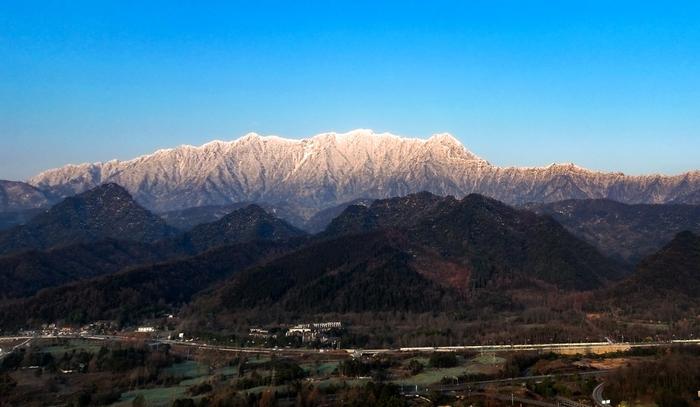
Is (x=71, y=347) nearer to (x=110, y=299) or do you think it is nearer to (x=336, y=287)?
(x=110, y=299)

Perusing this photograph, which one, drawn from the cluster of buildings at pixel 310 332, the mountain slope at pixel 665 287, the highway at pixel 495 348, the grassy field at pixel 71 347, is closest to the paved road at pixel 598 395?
the highway at pixel 495 348

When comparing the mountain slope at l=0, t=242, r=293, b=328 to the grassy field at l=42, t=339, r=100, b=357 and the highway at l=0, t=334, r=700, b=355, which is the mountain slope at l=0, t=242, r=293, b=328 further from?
the highway at l=0, t=334, r=700, b=355

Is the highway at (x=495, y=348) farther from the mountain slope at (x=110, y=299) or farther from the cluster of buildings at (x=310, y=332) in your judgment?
the mountain slope at (x=110, y=299)

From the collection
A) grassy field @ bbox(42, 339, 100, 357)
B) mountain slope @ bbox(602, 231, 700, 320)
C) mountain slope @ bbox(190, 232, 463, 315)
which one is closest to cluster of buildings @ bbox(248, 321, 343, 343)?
mountain slope @ bbox(190, 232, 463, 315)

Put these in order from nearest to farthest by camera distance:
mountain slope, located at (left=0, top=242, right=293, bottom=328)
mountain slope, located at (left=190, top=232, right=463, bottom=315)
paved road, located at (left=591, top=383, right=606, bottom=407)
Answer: paved road, located at (left=591, top=383, right=606, bottom=407), mountain slope, located at (left=0, top=242, right=293, bottom=328), mountain slope, located at (left=190, top=232, right=463, bottom=315)

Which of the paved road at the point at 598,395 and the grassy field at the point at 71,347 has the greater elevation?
the grassy field at the point at 71,347

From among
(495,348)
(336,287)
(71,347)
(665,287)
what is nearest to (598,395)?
(495,348)

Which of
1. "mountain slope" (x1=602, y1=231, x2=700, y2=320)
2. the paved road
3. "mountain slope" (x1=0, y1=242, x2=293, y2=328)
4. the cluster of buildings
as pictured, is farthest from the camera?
"mountain slope" (x1=0, y1=242, x2=293, y2=328)

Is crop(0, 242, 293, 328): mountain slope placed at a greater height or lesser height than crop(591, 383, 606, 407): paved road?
greater

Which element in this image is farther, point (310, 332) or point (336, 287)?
point (336, 287)

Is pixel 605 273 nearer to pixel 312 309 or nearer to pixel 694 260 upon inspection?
pixel 694 260

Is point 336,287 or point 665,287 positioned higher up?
point 336,287
